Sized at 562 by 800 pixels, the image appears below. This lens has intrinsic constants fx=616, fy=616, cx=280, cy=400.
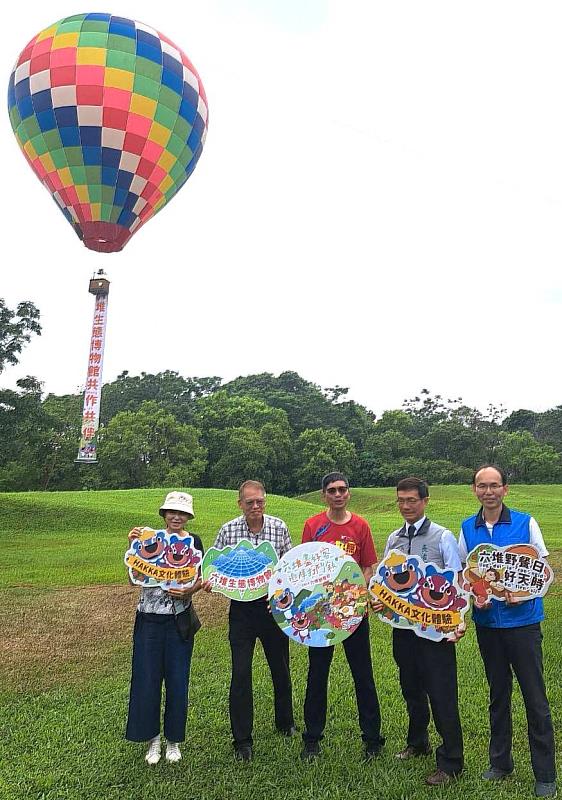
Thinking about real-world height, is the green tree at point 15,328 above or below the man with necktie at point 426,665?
above

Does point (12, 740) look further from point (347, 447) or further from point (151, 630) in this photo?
point (347, 447)

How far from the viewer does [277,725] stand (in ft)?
Result: 15.0

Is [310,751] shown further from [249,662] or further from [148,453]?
[148,453]

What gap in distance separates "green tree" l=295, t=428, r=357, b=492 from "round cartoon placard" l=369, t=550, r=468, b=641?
40.3 m

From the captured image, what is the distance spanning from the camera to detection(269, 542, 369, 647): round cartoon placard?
414 centimetres

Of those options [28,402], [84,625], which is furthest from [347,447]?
[84,625]

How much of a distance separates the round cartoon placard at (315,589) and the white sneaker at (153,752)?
1189mm

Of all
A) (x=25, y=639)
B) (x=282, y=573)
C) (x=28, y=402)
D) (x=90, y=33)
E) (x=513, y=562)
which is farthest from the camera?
(x=28, y=402)

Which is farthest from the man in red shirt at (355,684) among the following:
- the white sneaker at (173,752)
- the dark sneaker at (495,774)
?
the white sneaker at (173,752)

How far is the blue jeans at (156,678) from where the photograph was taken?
165 inches

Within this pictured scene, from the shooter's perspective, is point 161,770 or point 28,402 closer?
point 161,770

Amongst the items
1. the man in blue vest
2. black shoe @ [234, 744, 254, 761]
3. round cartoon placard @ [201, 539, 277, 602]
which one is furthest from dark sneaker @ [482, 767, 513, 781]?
round cartoon placard @ [201, 539, 277, 602]

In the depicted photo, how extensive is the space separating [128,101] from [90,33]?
1579 millimetres

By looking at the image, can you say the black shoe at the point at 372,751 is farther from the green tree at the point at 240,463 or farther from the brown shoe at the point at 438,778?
the green tree at the point at 240,463
